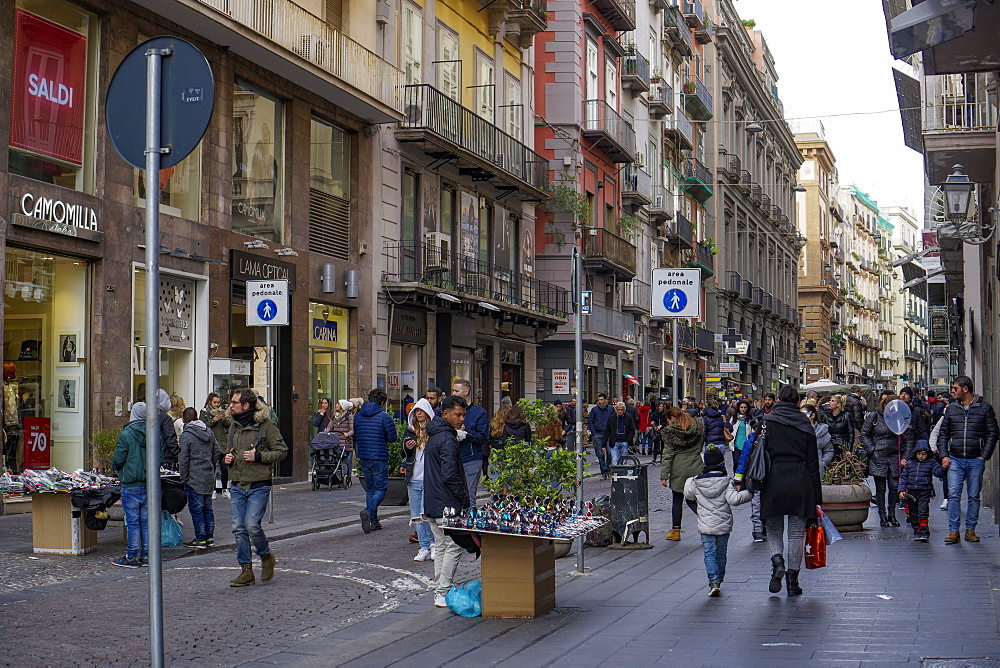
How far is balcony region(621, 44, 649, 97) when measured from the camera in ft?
155

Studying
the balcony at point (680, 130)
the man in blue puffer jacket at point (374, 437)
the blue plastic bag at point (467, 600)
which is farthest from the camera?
the balcony at point (680, 130)

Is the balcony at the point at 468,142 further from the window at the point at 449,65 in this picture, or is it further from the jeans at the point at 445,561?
the jeans at the point at 445,561

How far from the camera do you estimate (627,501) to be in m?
14.3

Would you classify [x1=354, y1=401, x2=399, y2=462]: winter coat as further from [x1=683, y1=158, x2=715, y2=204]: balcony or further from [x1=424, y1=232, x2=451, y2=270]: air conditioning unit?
[x1=683, y1=158, x2=715, y2=204]: balcony

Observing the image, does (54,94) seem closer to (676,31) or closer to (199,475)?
(199,475)

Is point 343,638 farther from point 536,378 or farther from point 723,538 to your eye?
point 536,378

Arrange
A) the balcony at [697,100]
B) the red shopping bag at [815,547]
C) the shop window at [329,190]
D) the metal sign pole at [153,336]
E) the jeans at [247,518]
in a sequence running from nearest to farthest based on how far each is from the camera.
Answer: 1. the metal sign pole at [153,336]
2. the red shopping bag at [815,547]
3. the jeans at [247,518]
4. the shop window at [329,190]
5. the balcony at [697,100]

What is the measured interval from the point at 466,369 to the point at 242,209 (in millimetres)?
10720

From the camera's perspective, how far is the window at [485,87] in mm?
32875

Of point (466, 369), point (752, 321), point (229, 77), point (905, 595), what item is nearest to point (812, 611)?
point (905, 595)

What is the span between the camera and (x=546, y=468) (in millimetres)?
12039

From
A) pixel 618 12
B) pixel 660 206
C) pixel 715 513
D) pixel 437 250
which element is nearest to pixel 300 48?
pixel 437 250

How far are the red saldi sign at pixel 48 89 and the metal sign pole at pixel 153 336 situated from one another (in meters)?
12.0

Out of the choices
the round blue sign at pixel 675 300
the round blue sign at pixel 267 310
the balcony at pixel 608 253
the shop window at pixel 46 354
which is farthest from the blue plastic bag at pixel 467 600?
the balcony at pixel 608 253
